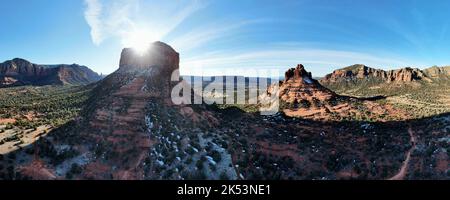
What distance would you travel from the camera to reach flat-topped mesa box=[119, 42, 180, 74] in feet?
147

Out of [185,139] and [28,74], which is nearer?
[185,139]

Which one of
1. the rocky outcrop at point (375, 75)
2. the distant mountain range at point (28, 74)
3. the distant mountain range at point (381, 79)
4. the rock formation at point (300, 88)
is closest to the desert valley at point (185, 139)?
the rock formation at point (300, 88)

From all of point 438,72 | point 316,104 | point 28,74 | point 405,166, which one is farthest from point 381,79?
point 28,74

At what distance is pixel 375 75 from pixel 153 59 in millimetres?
122055

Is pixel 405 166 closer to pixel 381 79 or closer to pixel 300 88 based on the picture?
pixel 300 88

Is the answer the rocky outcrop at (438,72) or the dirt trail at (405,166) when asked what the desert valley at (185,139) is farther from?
the rocky outcrop at (438,72)

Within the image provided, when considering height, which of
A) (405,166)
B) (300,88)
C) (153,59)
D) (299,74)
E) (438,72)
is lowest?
(405,166)

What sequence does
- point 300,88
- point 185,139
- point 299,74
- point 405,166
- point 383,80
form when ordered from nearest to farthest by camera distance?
point 405,166 < point 185,139 < point 300,88 < point 299,74 < point 383,80

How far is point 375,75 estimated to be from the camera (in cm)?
14162

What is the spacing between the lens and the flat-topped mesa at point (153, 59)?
44750mm

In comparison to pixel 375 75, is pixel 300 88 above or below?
below

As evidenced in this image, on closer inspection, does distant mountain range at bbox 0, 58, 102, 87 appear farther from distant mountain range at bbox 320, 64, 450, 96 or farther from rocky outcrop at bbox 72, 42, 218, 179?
distant mountain range at bbox 320, 64, 450, 96

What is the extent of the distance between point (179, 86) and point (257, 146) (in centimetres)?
1548
